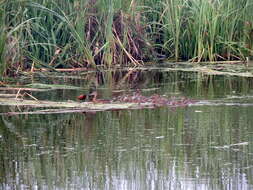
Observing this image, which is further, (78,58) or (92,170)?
(78,58)

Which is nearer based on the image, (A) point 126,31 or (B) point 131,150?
(B) point 131,150

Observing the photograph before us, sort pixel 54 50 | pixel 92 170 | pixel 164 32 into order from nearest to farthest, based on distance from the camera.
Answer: pixel 92 170 → pixel 54 50 → pixel 164 32

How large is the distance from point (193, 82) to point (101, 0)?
5.60ft

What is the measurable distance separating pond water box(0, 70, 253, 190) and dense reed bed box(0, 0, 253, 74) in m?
1.58

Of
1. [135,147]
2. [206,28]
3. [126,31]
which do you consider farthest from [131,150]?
[206,28]

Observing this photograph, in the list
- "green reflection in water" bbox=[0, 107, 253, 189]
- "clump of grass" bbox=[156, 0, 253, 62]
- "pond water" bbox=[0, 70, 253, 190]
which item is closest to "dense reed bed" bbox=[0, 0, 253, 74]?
"clump of grass" bbox=[156, 0, 253, 62]

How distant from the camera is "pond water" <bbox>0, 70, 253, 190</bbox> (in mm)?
4207

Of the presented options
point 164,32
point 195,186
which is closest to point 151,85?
point 164,32

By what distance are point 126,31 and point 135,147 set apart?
432cm

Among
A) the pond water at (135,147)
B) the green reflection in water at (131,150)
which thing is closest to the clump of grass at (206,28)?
the pond water at (135,147)

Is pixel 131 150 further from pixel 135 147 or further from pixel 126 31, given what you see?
pixel 126 31

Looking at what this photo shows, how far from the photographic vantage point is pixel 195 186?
4070mm

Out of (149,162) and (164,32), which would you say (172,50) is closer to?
(164,32)

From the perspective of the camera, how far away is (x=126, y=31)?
29.7 feet
